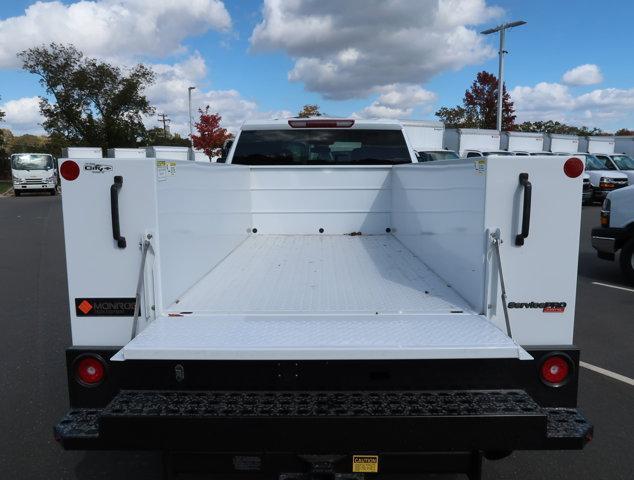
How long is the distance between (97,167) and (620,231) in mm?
8023

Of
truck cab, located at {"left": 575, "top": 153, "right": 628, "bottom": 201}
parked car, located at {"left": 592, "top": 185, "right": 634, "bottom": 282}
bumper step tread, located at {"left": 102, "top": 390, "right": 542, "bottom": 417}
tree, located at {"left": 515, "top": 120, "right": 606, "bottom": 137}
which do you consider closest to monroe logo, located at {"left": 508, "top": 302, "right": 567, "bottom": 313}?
bumper step tread, located at {"left": 102, "top": 390, "right": 542, "bottom": 417}

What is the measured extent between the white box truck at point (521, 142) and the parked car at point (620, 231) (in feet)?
82.5

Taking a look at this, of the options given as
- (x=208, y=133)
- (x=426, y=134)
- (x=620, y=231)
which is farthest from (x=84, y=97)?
(x=620, y=231)

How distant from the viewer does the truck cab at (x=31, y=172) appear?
32531 millimetres

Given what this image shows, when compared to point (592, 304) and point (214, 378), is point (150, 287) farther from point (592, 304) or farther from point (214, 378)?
point (592, 304)

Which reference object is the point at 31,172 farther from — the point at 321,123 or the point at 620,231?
the point at 620,231

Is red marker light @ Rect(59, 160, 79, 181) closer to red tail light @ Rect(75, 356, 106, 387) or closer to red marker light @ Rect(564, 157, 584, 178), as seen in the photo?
red tail light @ Rect(75, 356, 106, 387)

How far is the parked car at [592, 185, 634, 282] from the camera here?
8203 millimetres

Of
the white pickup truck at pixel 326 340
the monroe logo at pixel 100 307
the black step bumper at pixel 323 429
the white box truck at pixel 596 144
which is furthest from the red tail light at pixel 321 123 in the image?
the white box truck at pixel 596 144

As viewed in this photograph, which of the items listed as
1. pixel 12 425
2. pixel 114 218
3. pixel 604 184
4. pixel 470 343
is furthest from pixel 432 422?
pixel 604 184

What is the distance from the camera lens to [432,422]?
221 centimetres

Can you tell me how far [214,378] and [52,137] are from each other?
47783mm

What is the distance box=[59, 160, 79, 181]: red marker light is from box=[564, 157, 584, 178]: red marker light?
235 centimetres

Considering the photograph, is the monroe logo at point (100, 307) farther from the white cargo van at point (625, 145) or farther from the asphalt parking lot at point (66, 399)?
the white cargo van at point (625, 145)
